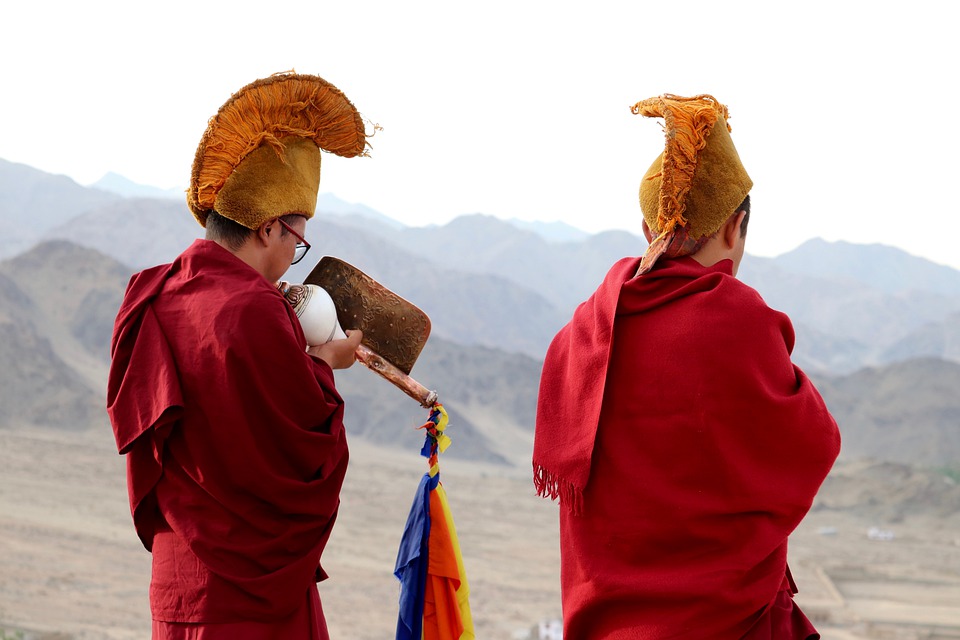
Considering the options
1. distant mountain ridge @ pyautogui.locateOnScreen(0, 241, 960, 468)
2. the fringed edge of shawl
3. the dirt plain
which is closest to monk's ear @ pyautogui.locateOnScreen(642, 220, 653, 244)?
the fringed edge of shawl

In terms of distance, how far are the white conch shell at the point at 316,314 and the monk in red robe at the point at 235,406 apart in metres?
0.17

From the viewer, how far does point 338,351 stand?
314cm

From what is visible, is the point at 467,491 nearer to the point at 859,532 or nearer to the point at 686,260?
the point at 859,532

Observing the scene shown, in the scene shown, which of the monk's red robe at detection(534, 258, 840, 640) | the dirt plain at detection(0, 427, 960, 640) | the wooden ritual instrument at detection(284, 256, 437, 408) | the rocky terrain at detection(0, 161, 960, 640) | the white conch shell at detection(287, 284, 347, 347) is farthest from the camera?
the rocky terrain at detection(0, 161, 960, 640)

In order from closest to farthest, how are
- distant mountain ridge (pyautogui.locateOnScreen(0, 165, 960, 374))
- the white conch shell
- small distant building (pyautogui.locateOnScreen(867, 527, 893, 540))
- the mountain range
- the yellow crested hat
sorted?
the yellow crested hat, the white conch shell, small distant building (pyautogui.locateOnScreen(867, 527, 893, 540)), the mountain range, distant mountain ridge (pyautogui.locateOnScreen(0, 165, 960, 374))

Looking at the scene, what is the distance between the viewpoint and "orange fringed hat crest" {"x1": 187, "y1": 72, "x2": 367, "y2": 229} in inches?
113

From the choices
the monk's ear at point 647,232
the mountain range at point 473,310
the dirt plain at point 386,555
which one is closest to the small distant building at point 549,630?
the dirt plain at point 386,555

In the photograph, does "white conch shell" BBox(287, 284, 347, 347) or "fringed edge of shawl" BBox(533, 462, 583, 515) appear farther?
Result: "white conch shell" BBox(287, 284, 347, 347)

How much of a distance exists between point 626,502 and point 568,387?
0.35 metres

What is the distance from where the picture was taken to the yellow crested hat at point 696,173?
2795mm

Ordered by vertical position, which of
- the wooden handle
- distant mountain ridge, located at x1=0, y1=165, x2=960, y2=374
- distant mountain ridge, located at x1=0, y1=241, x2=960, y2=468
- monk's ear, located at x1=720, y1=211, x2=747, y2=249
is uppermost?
monk's ear, located at x1=720, y1=211, x2=747, y2=249

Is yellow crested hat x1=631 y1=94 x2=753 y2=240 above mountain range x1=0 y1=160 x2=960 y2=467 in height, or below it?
above

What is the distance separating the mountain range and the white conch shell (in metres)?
19.6

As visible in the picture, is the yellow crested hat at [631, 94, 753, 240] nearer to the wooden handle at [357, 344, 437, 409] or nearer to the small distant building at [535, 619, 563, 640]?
the wooden handle at [357, 344, 437, 409]
